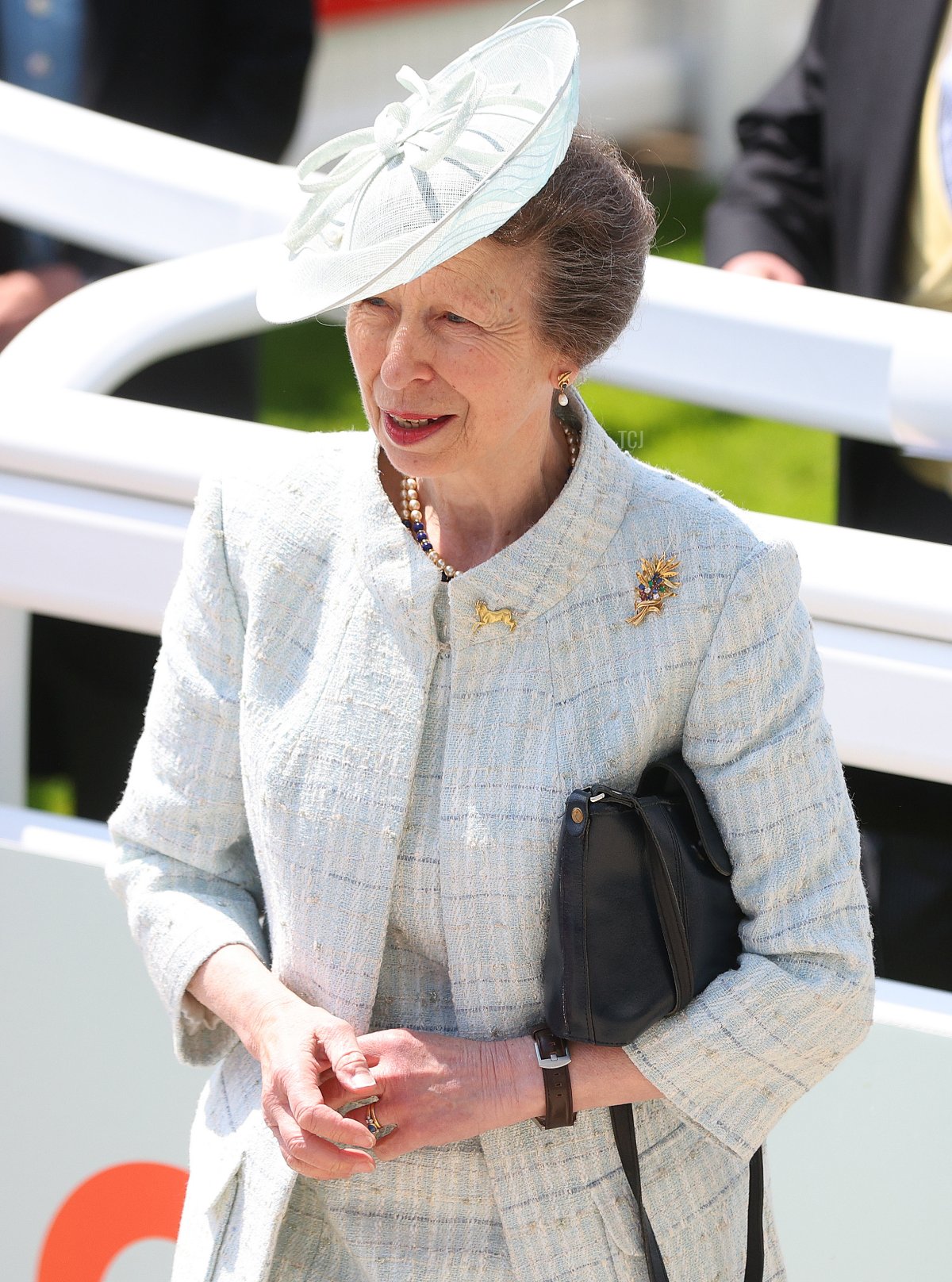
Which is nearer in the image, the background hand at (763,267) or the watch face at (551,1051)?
the watch face at (551,1051)

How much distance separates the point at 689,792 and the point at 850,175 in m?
1.90

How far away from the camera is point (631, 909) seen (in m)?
1.47

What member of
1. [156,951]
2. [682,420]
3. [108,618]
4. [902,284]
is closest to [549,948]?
[156,951]

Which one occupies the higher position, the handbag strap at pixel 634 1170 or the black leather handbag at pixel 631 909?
the black leather handbag at pixel 631 909

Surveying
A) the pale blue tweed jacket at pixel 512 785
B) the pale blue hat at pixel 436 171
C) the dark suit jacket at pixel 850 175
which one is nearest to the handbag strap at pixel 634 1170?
the pale blue tweed jacket at pixel 512 785

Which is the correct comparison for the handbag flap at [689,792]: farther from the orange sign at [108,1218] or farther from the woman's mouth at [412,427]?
the orange sign at [108,1218]

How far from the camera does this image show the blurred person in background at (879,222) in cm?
265

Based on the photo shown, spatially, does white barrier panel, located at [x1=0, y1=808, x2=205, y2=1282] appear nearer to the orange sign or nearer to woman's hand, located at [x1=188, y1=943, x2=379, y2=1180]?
the orange sign

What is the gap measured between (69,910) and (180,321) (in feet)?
2.66

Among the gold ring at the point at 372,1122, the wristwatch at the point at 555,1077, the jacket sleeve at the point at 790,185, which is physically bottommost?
the gold ring at the point at 372,1122

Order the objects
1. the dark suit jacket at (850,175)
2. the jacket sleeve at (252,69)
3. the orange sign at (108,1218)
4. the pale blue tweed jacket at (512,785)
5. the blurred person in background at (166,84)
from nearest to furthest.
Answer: the pale blue tweed jacket at (512,785)
the orange sign at (108,1218)
the dark suit jacket at (850,175)
the blurred person in background at (166,84)
the jacket sleeve at (252,69)

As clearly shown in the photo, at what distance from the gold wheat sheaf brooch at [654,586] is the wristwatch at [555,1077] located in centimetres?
38

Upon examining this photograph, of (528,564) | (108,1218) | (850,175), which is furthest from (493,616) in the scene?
(850,175)

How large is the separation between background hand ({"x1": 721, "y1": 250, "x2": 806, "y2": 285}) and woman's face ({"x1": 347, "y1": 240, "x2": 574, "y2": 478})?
167 centimetres
